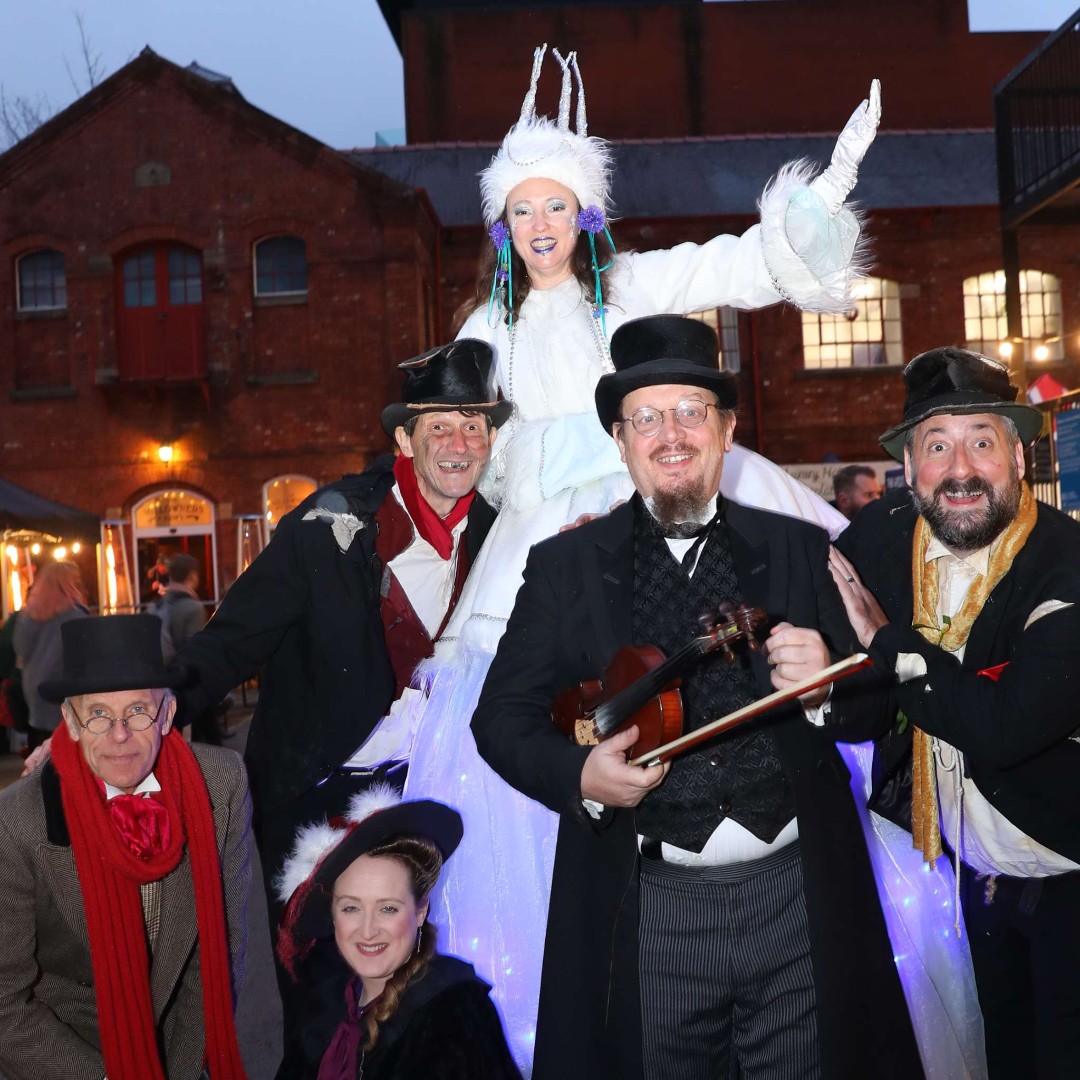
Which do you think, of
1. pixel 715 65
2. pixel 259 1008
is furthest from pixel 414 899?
pixel 715 65

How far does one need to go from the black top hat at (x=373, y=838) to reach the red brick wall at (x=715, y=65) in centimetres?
2456

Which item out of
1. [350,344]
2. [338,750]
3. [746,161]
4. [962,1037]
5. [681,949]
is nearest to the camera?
[681,949]

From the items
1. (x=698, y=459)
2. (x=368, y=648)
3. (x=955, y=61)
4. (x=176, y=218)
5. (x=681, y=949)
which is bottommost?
(x=681, y=949)

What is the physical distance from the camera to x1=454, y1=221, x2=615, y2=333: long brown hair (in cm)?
387

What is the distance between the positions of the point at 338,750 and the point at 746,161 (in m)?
20.9

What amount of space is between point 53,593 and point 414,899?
7.21 metres

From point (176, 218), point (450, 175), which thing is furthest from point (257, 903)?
point (450, 175)

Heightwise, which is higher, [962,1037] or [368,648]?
[368,648]

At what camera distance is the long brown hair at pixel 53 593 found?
31.0ft

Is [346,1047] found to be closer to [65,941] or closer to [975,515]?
[65,941]

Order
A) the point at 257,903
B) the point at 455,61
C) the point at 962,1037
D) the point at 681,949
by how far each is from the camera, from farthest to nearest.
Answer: the point at 455,61, the point at 257,903, the point at 962,1037, the point at 681,949

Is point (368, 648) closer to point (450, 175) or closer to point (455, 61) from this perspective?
point (450, 175)

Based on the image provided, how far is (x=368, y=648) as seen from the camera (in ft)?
12.4

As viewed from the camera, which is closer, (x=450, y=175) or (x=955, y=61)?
(x=450, y=175)
